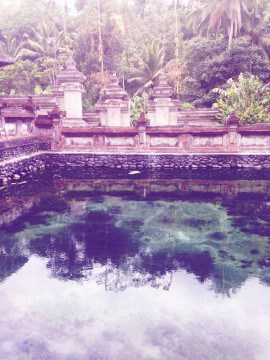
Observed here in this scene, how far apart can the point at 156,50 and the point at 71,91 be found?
2278 centimetres

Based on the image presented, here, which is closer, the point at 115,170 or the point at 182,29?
the point at 115,170

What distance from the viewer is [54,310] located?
5.42 meters

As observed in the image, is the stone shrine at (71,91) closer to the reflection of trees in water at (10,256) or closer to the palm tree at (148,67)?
the reflection of trees in water at (10,256)

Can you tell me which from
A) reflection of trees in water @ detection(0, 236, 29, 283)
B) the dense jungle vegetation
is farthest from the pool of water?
the dense jungle vegetation

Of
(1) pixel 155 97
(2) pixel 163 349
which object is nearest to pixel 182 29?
(1) pixel 155 97

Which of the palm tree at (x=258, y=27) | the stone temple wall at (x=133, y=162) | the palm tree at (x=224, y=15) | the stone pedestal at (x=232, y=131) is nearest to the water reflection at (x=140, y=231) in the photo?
the stone temple wall at (x=133, y=162)

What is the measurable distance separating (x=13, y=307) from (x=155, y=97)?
1618cm

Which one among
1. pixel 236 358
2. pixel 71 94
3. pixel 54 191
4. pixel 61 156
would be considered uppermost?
pixel 71 94

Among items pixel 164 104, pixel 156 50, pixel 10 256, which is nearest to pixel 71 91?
pixel 164 104

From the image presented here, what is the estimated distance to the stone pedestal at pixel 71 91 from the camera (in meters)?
16.9

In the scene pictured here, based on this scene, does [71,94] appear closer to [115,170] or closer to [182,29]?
[115,170]

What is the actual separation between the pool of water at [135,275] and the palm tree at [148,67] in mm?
27404

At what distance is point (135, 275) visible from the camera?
→ 6.54 metres

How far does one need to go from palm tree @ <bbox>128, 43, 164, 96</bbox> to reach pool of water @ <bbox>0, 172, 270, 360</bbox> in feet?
89.9
